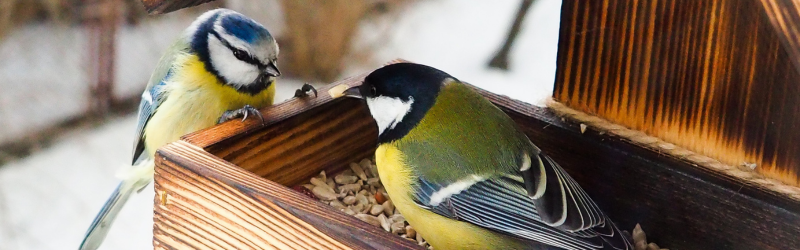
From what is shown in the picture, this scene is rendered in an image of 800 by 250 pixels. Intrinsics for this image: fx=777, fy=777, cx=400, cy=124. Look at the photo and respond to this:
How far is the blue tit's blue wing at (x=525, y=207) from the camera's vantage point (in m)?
0.88

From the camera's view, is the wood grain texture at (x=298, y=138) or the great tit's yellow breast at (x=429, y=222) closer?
the great tit's yellow breast at (x=429, y=222)

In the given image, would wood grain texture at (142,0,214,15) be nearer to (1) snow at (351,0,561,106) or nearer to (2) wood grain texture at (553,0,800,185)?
(2) wood grain texture at (553,0,800,185)

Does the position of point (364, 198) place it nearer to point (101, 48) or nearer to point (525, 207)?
point (525, 207)

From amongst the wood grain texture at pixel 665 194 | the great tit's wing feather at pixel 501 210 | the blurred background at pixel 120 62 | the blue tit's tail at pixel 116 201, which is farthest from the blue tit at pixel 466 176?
the blurred background at pixel 120 62

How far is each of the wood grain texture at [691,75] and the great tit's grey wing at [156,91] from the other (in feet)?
2.06

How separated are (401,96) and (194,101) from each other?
15.4 inches

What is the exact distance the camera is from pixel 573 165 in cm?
112

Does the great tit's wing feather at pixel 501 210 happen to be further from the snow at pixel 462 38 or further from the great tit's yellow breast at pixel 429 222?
the snow at pixel 462 38

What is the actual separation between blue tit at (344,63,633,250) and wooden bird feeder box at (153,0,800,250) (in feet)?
0.38

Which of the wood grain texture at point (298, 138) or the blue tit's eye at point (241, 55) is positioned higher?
the blue tit's eye at point (241, 55)

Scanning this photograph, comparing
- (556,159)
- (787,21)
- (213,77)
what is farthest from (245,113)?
(787,21)

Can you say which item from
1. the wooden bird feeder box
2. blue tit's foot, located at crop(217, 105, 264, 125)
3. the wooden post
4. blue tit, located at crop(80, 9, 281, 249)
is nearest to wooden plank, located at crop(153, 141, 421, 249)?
the wooden bird feeder box

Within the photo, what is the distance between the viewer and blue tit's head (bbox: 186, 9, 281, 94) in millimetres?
1210

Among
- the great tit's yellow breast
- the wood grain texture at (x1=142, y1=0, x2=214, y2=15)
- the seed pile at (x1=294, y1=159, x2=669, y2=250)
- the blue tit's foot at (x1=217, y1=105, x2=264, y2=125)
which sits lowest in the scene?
the seed pile at (x1=294, y1=159, x2=669, y2=250)
